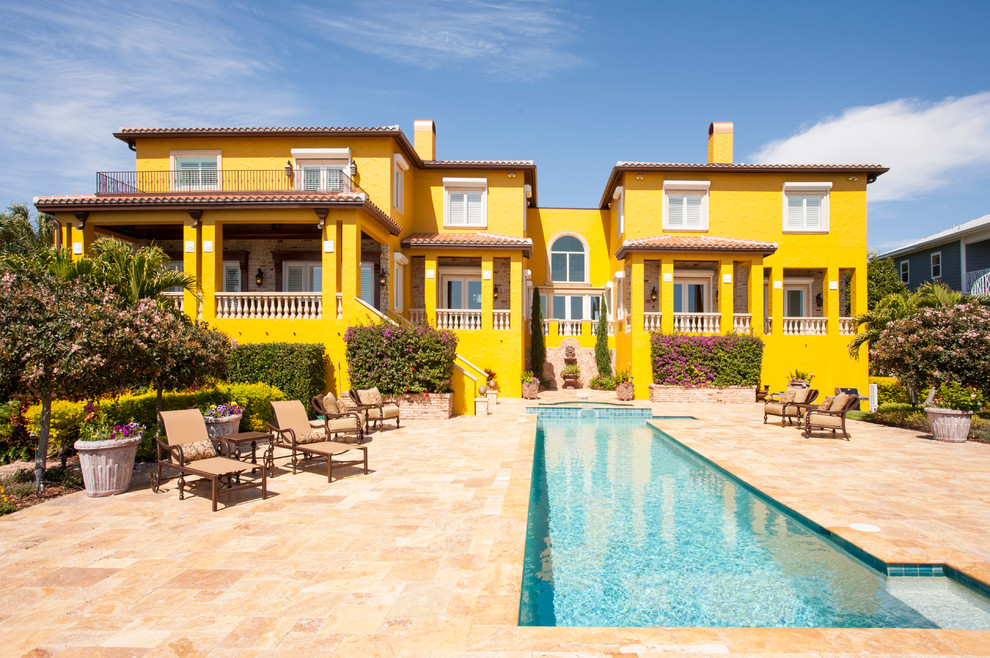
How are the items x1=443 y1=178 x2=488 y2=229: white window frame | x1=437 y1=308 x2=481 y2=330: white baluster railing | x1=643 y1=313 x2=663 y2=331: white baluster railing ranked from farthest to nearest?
x1=443 y1=178 x2=488 y2=229: white window frame, x1=643 y1=313 x2=663 y2=331: white baluster railing, x1=437 y1=308 x2=481 y2=330: white baluster railing

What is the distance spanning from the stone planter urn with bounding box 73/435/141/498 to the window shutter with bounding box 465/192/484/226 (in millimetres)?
16722

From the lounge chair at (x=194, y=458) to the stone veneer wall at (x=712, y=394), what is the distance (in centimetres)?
1522

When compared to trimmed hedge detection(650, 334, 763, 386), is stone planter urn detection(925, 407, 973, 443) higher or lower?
lower

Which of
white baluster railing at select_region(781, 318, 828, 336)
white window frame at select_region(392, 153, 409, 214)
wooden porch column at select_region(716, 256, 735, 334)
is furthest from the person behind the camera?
white baluster railing at select_region(781, 318, 828, 336)

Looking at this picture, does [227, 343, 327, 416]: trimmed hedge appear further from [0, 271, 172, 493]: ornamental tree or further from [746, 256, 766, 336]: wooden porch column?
[746, 256, 766, 336]: wooden porch column

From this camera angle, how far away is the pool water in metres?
4.32

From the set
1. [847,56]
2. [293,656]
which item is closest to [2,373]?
[293,656]

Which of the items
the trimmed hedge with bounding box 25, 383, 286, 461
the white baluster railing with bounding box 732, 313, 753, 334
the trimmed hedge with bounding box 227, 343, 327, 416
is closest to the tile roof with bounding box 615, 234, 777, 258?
the white baluster railing with bounding box 732, 313, 753, 334

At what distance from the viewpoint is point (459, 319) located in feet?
65.5

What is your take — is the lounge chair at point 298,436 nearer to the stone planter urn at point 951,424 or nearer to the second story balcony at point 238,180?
the second story balcony at point 238,180

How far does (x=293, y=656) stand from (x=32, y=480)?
692 centimetres

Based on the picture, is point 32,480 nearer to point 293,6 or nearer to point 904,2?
point 293,6

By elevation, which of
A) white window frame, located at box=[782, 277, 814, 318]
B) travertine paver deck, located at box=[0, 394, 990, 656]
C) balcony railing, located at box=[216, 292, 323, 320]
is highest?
white window frame, located at box=[782, 277, 814, 318]

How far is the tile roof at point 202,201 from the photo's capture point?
15.5 metres
